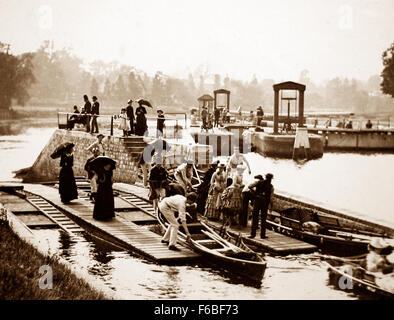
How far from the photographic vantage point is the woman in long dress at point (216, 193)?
13398 millimetres

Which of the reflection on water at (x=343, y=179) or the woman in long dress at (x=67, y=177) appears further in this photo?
the reflection on water at (x=343, y=179)

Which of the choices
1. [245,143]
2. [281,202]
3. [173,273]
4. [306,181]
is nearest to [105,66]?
[245,143]

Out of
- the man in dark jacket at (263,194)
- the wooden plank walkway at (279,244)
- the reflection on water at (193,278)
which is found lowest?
the reflection on water at (193,278)

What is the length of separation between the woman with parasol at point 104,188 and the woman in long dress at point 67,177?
1585mm

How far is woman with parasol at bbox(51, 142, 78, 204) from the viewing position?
14.5 meters

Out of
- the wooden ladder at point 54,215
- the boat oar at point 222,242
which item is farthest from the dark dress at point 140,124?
the boat oar at point 222,242

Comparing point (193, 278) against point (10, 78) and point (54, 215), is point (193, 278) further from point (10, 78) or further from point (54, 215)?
point (10, 78)

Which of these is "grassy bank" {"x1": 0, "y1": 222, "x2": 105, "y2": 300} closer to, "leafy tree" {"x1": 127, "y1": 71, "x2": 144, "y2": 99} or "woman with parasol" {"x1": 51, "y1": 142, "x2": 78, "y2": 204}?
"woman with parasol" {"x1": 51, "y1": 142, "x2": 78, "y2": 204}

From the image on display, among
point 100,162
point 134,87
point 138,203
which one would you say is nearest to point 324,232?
point 100,162

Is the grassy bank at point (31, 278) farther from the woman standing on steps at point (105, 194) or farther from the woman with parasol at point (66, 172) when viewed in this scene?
the woman with parasol at point (66, 172)

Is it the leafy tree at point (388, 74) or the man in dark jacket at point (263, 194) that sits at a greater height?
the leafy tree at point (388, 74)

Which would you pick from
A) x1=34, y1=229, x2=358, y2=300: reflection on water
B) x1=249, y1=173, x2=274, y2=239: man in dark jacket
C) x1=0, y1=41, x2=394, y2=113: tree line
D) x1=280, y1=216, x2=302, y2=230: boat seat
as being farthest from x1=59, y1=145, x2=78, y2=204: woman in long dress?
x1=0, y1=41, x2=394, y2=113: tree line

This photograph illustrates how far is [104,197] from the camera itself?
13.5m
